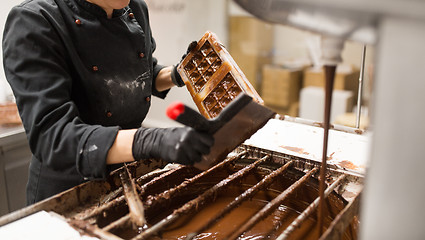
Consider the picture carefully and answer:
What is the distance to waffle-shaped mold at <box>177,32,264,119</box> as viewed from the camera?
1578 mm

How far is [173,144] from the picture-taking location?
1124 mm

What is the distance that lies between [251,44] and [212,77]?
3.67 m

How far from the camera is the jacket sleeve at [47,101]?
1209 mm

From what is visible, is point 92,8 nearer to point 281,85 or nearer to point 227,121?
point 227,121

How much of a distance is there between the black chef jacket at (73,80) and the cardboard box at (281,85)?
143 inches

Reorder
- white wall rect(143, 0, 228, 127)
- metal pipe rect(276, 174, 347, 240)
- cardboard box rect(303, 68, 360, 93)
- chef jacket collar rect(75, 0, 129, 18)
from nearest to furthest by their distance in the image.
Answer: metal pipe rect(276, 174, 347, 240) → chef jacket collar rect(75, 0, 129, 18) → white wall rect(143, 0, 228, 127) → cardboard box rect(303, 68, 360, 93)

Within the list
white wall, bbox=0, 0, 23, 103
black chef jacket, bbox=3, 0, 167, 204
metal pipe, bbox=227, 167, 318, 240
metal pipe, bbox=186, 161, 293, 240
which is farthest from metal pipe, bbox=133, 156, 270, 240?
white wall, bbox=0, 0, 23, 103

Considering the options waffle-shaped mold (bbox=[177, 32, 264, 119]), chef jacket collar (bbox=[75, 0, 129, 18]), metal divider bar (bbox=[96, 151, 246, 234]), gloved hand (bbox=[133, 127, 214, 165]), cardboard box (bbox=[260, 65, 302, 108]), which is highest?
chef jacket collar (bbox=[75, 0, 129, 18])

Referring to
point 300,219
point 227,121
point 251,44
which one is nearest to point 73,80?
point 227,121

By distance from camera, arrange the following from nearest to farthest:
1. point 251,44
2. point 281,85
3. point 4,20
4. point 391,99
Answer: point 391,99 < point 4,20 < point 251,44 < point 281,85

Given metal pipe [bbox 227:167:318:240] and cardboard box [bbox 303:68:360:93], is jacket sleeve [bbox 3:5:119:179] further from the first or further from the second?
cardboard box [bbox 303:68:360:93]

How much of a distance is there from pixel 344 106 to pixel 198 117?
4.14 meters

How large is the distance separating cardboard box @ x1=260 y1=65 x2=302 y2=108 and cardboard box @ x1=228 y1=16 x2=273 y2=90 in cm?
15

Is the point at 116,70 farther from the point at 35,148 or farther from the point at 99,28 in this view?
the point at 35,148
